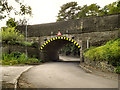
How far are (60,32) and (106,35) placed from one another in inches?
223

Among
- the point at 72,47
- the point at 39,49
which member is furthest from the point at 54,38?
the point at 72,47

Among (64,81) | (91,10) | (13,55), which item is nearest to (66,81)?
(64,81)

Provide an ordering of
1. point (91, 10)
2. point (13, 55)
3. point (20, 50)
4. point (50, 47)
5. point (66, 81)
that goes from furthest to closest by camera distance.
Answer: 1. point (91, 10)
2. point (50, 47)
3. point (20, 50)
4. point (13, 55)
5. point (66, 81)

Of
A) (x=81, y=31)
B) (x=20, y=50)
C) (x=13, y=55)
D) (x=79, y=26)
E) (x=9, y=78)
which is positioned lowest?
(x=9, y=78)

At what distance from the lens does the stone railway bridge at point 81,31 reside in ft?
37.1

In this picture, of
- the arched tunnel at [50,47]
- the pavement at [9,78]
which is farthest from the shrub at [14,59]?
the pavement at [9,78]

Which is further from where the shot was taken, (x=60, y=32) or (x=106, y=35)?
(x=60, y=32)

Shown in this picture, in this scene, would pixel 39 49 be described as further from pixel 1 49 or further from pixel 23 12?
pixel 23 12

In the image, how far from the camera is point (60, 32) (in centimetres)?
1341

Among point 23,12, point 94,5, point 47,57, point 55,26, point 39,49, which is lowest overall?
point 47,57

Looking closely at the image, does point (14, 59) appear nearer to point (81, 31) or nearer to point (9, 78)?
point (9, 78)

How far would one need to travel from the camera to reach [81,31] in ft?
41.1

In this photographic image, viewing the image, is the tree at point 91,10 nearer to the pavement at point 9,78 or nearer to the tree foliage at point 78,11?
the tree foliage at point 78,11

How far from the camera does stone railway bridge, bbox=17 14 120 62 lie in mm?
11302
